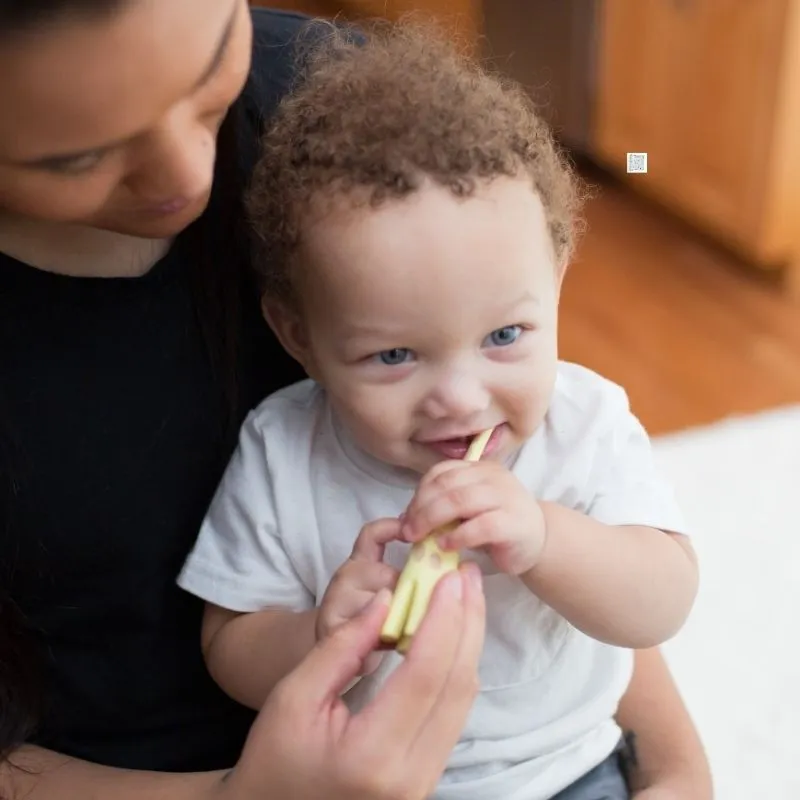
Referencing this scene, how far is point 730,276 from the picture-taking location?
83.0 inches

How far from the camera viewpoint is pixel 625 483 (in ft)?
2.38

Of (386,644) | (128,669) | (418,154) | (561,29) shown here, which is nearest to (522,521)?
(386,644)

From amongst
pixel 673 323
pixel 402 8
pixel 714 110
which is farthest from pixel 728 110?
pixel 402 8

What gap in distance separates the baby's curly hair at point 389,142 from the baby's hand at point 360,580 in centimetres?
18

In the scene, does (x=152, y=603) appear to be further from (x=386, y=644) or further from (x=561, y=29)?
(x=561, y=29)

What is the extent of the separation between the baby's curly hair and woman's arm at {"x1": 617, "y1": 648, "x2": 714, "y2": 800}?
0.38m

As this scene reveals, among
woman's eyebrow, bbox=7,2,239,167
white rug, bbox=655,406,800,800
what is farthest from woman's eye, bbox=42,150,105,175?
white rug, bbox=655,406,800,800

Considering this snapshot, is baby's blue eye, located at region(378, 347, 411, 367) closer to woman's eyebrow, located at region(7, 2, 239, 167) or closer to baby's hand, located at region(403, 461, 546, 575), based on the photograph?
baby's hand, located at region(403, 461, 546, 575)

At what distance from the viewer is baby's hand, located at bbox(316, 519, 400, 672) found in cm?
60

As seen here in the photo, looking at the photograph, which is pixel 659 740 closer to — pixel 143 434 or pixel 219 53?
pixel 143 434

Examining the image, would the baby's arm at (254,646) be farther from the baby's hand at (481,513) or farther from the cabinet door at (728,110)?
the cabinet door at (728,110)

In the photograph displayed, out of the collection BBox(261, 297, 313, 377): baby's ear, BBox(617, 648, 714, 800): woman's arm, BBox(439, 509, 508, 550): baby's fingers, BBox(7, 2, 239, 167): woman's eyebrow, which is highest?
BBox(7, 2, 239, 167): woman's eyebrow

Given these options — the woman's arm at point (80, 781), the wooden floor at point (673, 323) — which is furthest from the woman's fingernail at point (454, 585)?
the wooden floor at point (673, 323)

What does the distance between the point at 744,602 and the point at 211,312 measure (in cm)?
80
